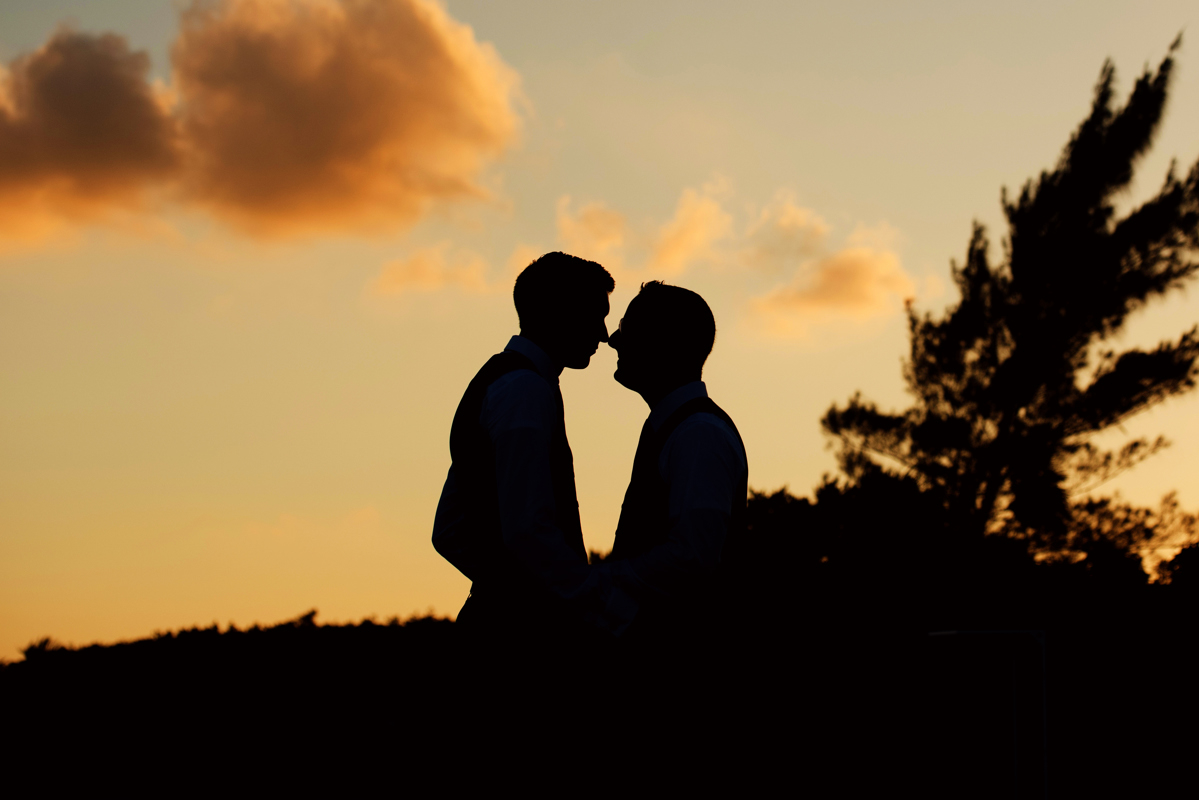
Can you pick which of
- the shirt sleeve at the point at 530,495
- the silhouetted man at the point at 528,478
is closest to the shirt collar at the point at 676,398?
the silhouetted man at the point at 528,478

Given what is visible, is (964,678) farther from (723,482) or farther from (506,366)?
(506,366)

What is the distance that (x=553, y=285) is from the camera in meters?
3.77

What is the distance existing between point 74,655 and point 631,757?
4951mm

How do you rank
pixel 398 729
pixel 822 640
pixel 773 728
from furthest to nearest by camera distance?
pixel 822 640
pixel 398 729
pixel 773 728

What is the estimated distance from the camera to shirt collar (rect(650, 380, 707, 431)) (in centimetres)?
387

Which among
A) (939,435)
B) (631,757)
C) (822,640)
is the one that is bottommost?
(631,757)

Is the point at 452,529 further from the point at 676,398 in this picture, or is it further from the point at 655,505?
the point at 676,398

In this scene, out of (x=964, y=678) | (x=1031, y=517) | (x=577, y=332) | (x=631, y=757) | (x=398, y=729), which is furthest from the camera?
(x=1031, y=517)

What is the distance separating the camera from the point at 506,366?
3.61 m

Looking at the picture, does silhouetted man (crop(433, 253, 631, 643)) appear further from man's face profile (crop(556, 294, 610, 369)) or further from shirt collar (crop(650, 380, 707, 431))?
shirt collar (crop(650, 380, 707, 431))

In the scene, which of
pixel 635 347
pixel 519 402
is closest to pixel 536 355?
pixel 519 402

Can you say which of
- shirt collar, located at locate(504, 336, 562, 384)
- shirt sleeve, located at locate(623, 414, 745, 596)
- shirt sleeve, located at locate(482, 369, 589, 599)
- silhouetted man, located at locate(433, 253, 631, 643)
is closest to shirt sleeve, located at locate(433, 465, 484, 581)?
silhouetted man, located at locate(433, 253, 631, 643)

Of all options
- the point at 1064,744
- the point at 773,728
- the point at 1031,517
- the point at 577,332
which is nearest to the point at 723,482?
the point at 577,332

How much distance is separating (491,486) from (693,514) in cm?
68
